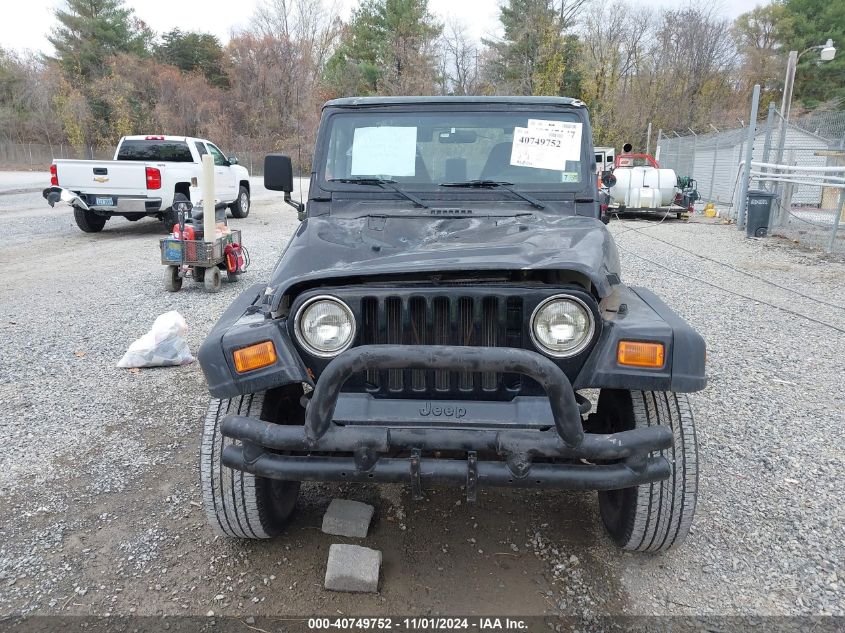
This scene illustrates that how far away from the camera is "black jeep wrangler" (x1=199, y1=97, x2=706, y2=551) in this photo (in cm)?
212

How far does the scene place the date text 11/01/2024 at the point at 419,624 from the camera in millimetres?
2369

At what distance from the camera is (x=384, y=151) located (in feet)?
12.0

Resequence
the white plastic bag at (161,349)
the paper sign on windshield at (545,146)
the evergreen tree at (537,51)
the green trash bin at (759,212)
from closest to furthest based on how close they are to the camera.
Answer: the paper sign on windshield at (545,146)
the white plastic bag at (161,349)
the green trash bin at (759,212)
the evergreen tree at (537,51)

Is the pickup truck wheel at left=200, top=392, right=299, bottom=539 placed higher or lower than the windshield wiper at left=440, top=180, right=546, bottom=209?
lower

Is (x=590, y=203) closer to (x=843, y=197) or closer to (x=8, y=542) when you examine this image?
(x=8, y=542)

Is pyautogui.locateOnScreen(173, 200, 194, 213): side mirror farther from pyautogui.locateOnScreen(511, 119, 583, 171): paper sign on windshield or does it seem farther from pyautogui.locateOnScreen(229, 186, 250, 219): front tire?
pyautogui.locateOnScreen(229, 186, 250, 219): front tire

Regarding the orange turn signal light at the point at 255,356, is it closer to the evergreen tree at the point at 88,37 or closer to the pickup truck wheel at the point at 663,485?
the pickup truck wheel at the point at 663,485

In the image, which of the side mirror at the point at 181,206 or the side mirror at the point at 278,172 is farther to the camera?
the side mirror at the point at 181,206

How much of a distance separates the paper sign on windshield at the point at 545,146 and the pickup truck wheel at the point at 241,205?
13.5 m

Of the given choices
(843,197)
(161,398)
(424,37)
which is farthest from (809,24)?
(161,398)

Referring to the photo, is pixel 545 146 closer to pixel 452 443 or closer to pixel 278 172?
pixel 278 172

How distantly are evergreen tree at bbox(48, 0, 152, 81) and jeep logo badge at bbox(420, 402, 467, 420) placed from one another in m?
56.0

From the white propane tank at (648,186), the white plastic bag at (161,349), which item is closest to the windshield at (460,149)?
the white plastic bag at (161,349)

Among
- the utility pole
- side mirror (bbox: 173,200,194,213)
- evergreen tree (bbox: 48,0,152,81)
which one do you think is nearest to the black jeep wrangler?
side mirror (bbox: 173,200,194,213)
